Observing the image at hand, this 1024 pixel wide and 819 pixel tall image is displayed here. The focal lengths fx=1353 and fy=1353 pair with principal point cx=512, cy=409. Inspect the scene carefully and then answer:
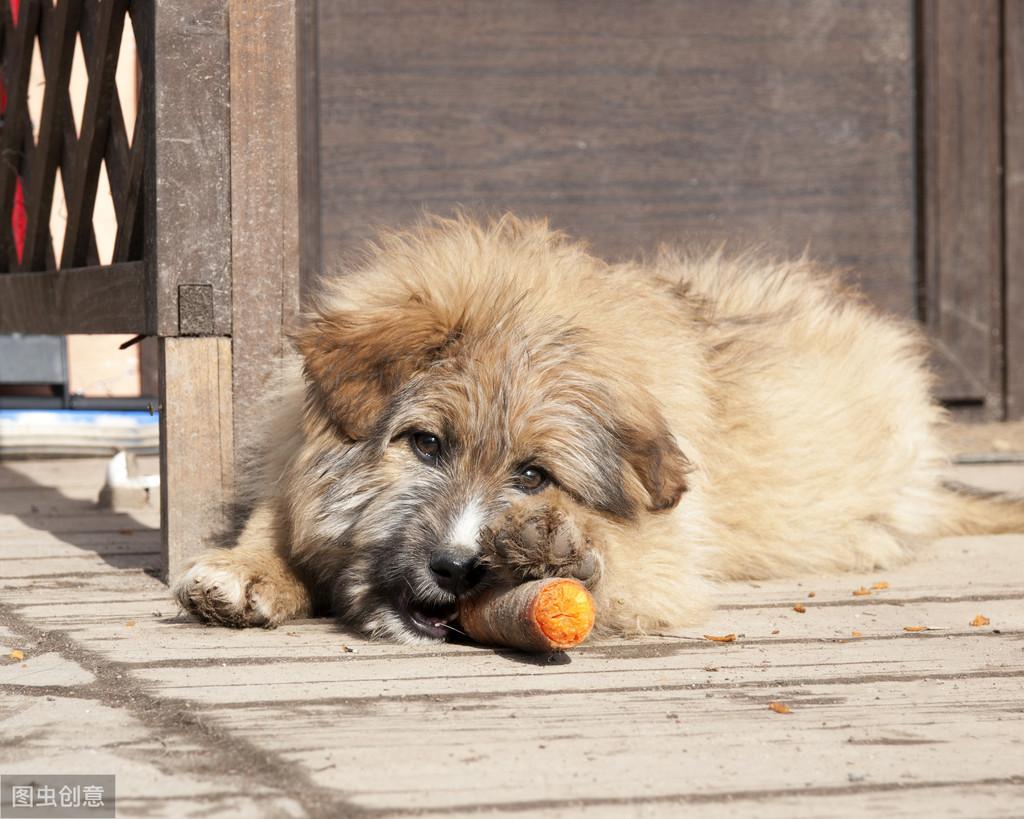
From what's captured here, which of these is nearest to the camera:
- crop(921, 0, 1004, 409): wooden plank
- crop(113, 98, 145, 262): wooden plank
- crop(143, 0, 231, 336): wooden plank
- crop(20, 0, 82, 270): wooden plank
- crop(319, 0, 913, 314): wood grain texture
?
crop(143, 0, 231, 336): wooden plank

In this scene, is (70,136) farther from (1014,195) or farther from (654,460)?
(1014,195)

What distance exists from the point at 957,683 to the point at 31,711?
181cm

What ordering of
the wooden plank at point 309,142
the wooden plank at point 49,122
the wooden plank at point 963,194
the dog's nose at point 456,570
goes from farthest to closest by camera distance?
the wooden plank at point 963,194, the wooden plank at point 309,142, the wooden plank at point 49,122, the dog's nose at point 456,570

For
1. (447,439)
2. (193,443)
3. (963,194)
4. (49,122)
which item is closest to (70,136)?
(49,122)

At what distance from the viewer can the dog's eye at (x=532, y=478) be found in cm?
320

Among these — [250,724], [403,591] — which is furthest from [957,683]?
[250,724]

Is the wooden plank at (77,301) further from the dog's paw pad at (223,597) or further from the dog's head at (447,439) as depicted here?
the dog's paw pad at (223,597)

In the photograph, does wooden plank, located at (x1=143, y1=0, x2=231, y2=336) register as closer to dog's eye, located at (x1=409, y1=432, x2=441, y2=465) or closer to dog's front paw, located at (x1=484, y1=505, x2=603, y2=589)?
dog's eye, located at (x1=409, y1=432, x2=441, y2=465)

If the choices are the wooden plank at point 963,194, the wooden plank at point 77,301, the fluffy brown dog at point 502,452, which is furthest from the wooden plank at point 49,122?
the wooden plank at point 963,194

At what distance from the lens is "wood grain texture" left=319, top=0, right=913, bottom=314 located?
286 inches

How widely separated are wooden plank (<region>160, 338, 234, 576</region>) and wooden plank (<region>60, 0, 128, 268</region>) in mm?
958

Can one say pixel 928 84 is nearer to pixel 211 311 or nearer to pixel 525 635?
pixel 211 311

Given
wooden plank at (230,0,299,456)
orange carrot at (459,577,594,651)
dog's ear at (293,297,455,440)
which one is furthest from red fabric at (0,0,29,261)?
orange carrot at (459,577,594,651)

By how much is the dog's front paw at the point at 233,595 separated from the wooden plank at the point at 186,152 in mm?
851
